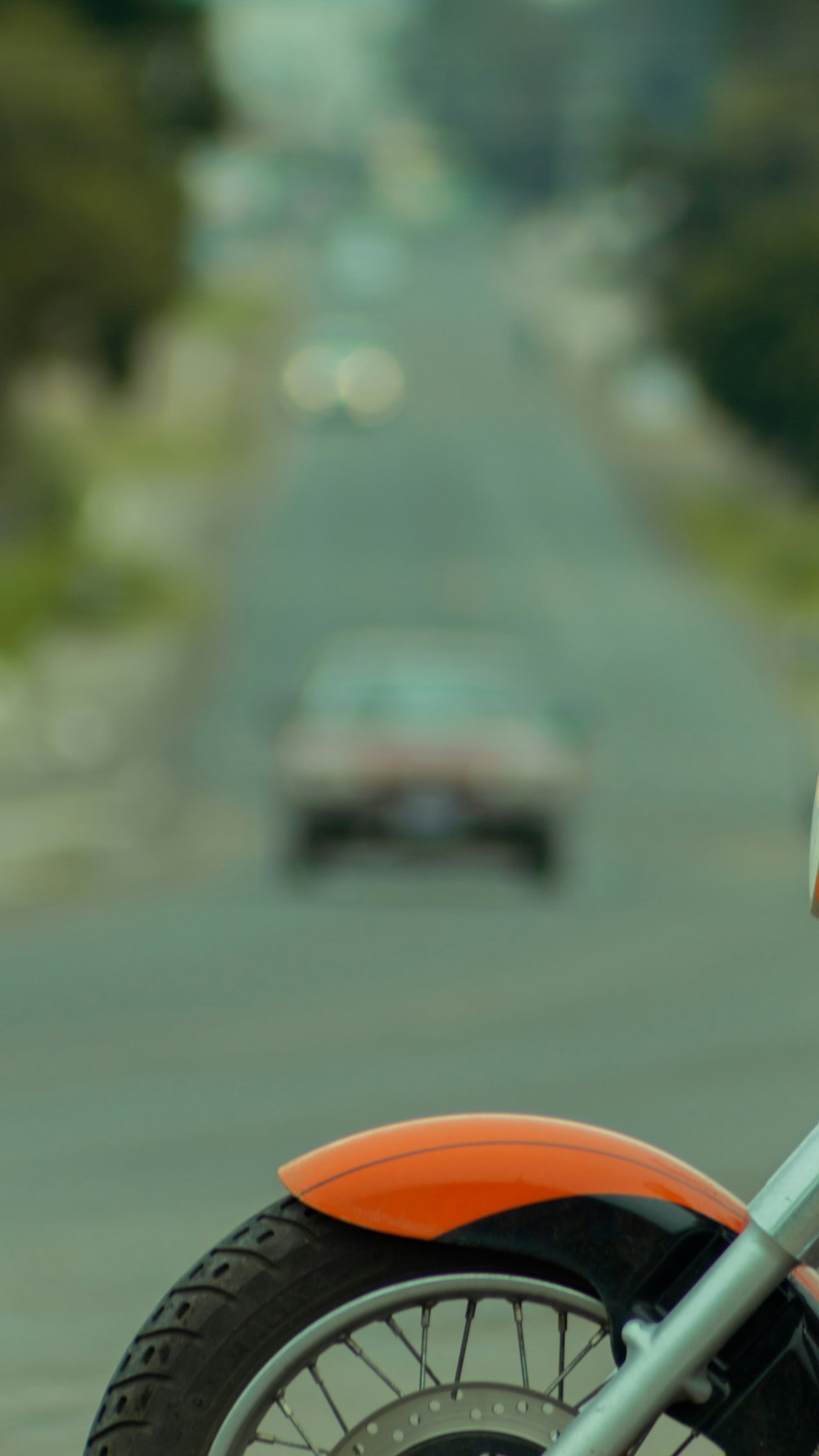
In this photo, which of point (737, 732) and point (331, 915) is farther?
point (737, 732)

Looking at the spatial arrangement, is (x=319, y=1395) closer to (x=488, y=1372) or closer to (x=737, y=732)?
(x=488, y=1372)

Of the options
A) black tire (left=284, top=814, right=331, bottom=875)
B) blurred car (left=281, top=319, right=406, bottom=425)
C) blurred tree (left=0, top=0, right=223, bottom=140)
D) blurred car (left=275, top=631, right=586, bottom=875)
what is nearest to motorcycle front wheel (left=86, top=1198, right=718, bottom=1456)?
blurred car (left=275, top=631, right=586, bottom=875)

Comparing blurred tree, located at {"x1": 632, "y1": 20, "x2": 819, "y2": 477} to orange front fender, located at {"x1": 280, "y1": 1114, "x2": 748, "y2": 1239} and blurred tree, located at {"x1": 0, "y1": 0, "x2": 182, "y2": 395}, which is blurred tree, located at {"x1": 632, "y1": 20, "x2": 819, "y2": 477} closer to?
blurred tree, located at {"x1": 0, "y1": 0, "x2": 182, "y2": 395}

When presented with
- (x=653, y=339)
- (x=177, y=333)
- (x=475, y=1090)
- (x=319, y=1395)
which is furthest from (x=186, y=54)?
(x=319, y=1395)

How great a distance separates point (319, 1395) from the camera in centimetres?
455

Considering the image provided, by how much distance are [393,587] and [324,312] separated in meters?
35.0

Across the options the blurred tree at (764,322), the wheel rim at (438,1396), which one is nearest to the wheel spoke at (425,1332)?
the wheel rim at (438,1396)

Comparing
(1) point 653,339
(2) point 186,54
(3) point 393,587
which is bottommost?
(3) point 393,587

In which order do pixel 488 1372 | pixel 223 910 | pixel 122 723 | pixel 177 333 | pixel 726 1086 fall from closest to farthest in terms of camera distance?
pixel 488 1372 → pixel 726 1086 → pixel 223 910 → pixel 122 723 → pixel 177 333

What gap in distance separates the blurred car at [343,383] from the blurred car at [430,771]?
45387 millimetres

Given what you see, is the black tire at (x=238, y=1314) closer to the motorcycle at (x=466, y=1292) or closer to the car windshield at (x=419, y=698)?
the motorcycle at (x=466, y=1292)

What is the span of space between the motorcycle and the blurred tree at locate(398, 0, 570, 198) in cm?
8998

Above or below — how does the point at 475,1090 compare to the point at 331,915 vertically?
below

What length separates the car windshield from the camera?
800 inches
